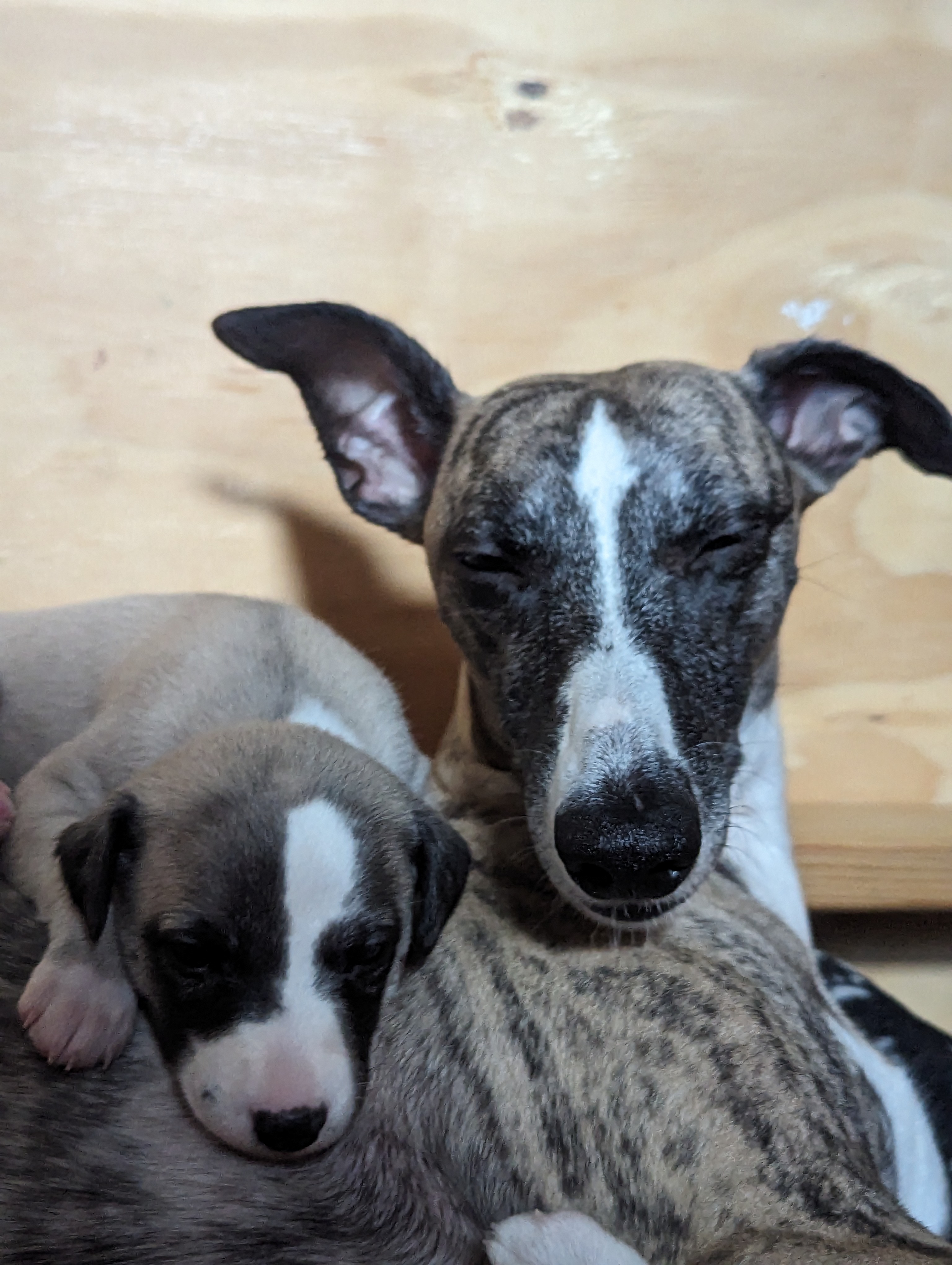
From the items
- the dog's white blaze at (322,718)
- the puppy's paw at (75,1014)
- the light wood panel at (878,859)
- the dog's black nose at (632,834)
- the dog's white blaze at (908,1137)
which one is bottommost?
the dog's white blaze at (908,1137)

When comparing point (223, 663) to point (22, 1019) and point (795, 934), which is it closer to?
point (22, 1019)

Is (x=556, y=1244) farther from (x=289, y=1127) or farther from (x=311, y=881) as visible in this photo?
(x=311, y=881)

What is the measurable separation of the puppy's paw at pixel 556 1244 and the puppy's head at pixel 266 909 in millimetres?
197

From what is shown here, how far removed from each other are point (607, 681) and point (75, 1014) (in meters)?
0.66

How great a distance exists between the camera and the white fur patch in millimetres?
1070

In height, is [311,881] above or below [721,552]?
below

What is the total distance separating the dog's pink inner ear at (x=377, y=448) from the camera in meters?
1.62

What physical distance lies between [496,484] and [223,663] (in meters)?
0.51

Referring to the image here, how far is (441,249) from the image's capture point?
187 cm

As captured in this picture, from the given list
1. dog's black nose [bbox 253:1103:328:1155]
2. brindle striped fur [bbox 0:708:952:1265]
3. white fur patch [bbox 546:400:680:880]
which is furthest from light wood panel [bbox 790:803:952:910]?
dog's black nose [bbox 253:1103:328:1155]

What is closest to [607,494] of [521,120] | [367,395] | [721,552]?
[721,552]

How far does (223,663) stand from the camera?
1.54 metres

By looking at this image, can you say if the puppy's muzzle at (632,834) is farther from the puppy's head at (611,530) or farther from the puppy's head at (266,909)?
the puppy's head at (266,909)

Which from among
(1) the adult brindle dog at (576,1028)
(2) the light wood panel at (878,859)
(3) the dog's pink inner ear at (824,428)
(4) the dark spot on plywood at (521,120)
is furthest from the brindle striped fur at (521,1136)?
(4) the dark spot on plywood at (521,120)
